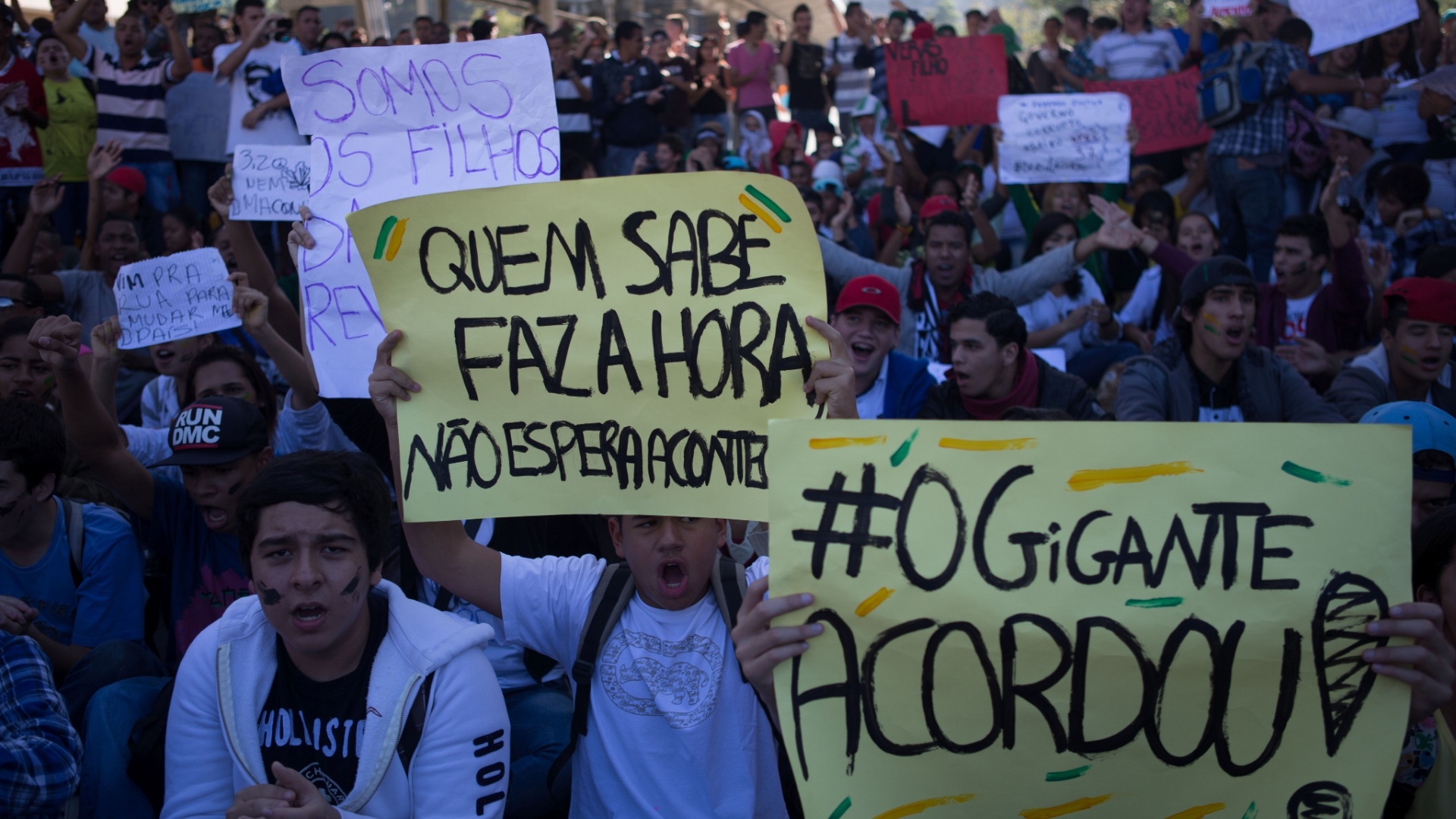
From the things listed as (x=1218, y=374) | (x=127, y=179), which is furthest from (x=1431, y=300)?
(x=127, y=179)

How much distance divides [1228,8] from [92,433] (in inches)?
409

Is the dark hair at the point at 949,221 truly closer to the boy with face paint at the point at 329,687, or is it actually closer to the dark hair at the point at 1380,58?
the boy with face paint at the point at 329,687

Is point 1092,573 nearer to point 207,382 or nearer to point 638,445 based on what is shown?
point 638,445

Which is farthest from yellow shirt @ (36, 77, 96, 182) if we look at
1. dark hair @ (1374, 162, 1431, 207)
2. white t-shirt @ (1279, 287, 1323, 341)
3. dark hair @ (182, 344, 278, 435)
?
dark hair @ (1374, 162, 1431, 207)

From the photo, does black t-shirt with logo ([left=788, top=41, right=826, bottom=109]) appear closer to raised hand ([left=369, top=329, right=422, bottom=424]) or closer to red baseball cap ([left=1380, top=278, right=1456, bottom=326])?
red baseball cap ([left=1380, top=278, right=1456, bottom=326])

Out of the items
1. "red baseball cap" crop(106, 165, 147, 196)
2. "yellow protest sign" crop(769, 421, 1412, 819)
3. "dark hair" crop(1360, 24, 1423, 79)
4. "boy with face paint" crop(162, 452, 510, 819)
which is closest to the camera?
"yellow protest sign" crop(769, 421, 1412, 819)

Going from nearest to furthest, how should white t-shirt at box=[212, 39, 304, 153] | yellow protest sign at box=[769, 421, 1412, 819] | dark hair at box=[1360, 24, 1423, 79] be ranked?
yellow protest sign at box=[769, 421, 1412, 819] → white t-shirt at box=[212, 39, 304, 153] → dark hair at box=[1360, 24, 1423, 79]

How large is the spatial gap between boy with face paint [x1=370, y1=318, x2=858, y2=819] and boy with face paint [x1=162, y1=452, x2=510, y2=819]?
152mm

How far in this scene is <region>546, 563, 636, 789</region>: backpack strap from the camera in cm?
260

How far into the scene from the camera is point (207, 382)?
4266 millimetres

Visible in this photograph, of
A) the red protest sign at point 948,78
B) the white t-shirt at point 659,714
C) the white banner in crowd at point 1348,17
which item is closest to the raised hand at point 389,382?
the white t-shirt at point 659,714

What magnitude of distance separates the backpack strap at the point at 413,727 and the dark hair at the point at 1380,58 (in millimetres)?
9829

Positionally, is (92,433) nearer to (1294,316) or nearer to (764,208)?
(764,208)

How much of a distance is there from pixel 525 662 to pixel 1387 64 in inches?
366
